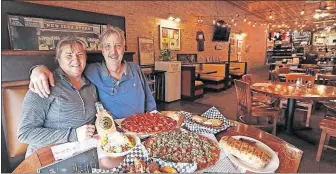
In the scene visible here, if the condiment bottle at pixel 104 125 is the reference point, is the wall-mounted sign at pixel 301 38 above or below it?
above

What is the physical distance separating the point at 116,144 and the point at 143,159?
183 mm

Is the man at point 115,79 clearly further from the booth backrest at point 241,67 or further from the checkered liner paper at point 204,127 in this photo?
the booth backrest at point 241,67

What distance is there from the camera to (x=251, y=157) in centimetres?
88

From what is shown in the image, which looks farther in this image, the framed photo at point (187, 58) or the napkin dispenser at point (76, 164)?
the framed photo at point (187, 58)

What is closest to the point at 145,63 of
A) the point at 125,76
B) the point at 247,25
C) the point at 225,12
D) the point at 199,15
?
the point at 199,15

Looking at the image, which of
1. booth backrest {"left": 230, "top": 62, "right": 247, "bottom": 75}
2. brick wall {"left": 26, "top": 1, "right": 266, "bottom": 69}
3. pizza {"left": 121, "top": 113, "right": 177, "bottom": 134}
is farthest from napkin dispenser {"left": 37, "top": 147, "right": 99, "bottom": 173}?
booth backrest {"left": 230, "top": 62, "right": 247, "bottom": 75}

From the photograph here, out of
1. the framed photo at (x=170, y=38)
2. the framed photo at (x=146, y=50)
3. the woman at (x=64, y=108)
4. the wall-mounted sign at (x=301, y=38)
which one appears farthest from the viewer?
the wall-mounted sign at (x=301, y=38)

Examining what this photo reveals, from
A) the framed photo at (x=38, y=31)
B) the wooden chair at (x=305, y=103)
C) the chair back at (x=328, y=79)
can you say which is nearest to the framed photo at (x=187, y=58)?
the framed photo at (x=38, y=31)

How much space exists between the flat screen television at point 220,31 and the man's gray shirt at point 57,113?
24.8ft

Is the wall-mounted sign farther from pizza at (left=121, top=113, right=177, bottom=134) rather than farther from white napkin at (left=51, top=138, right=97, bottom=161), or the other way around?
white napkin at (left=51, top=138, right=97, bottom=161)

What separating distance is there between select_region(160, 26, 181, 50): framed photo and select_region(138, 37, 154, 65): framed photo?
18.7 inches

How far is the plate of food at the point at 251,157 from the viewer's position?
2.79 ft

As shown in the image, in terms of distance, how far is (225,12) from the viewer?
9023 millimetres

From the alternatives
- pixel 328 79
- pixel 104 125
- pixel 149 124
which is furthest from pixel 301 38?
pixel 104 125
